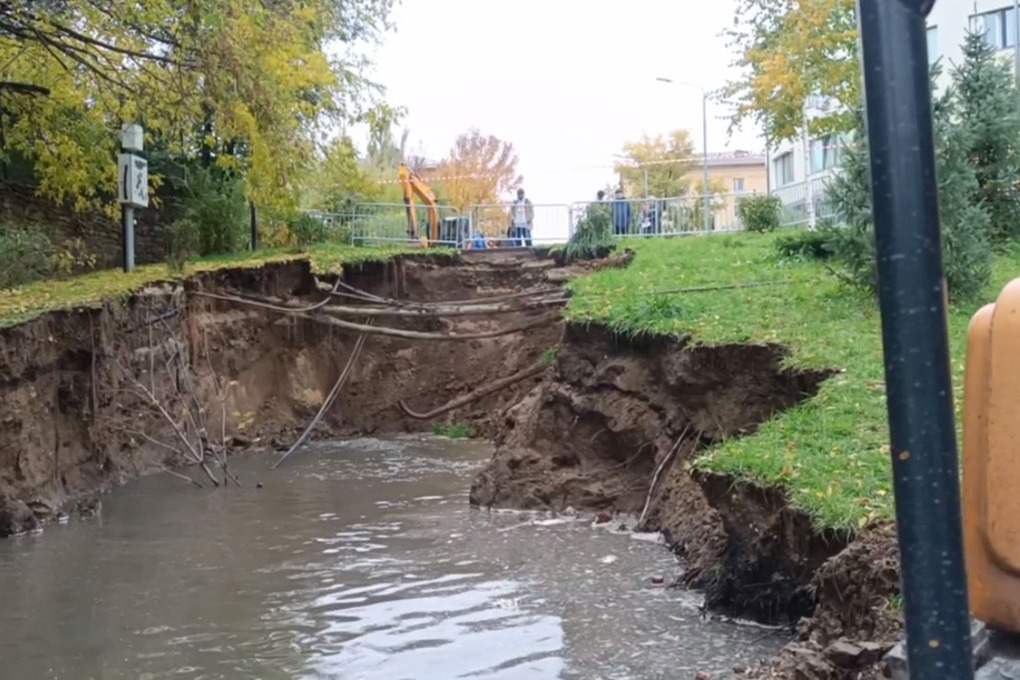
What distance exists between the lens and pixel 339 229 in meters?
26.8

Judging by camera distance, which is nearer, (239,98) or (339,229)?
(239,98)

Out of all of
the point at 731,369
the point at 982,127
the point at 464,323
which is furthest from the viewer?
the point at 464,323

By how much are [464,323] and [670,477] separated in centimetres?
1182

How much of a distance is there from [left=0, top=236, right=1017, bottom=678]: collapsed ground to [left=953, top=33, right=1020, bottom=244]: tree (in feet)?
8.88

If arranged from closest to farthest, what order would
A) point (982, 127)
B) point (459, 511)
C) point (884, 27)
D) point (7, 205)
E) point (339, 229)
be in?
1. point (884, 27)
2. point (459, 511)
3. point (982, 127)
4. point (7, 205)
5. point (339, 229)

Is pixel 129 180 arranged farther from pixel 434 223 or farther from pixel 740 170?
pixel 740 170

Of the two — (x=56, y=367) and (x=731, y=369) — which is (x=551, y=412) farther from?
(x=56, y=367)

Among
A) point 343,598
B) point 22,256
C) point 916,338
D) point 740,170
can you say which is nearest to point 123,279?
point 22,256

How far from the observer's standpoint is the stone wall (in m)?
21.0

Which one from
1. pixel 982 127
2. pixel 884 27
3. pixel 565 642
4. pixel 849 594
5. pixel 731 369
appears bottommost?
pixel 565 642

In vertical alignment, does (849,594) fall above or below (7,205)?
below

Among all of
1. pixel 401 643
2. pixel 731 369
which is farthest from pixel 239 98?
pixel 401 643

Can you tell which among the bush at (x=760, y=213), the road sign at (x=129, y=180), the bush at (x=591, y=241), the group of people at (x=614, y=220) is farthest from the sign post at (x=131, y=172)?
the bush at (x=760, y=213)

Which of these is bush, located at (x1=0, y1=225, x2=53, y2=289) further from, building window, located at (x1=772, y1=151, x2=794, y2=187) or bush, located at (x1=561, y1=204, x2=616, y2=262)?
building window, located at (x1=772, y1=151, x2=794, y2=187)
